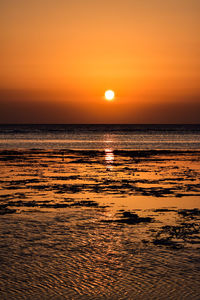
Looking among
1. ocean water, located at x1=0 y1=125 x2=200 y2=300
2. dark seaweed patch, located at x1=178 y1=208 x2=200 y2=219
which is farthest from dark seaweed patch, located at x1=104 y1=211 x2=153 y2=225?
dark seaweed patch, located at x1=178 y1=208 x2=200 y2=219

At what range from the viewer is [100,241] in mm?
11039

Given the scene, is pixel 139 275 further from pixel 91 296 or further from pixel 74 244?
pixel 74 244

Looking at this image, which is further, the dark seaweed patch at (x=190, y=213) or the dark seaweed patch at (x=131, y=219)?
the dark seaweed patch at (x=190, y=213)

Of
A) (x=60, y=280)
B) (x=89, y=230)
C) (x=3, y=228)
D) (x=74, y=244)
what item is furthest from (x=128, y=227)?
(x=60, y=280)

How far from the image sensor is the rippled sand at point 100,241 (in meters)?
8.09

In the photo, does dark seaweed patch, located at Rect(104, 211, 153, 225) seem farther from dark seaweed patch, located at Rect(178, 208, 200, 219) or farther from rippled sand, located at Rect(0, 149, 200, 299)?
dark seaweed patch, located at Rect(178, 208, 200, 219)

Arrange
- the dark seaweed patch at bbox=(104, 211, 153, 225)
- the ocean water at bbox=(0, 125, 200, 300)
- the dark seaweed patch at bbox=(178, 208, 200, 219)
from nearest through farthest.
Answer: the ocean water at bbox=(0, 125, 200, 300) → the dark seaweed patch at bbox=(104, 211, 153, 225) → the dark seaweed patch at bbox=(178, 208, 200, 219)

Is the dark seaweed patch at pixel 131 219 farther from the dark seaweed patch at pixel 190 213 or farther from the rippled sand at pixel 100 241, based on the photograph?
the dark seaweed patch at pixel 190 213

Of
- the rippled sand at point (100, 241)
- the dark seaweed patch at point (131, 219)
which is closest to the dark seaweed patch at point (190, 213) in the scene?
the rippled sand at point (100, 241)

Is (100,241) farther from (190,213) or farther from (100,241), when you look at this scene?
(190,213)

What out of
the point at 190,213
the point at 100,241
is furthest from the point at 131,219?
the point at 100,241

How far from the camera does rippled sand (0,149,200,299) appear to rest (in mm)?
8094

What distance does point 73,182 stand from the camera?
22.5 metres

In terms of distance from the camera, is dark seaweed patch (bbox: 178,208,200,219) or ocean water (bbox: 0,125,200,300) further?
dark seaweed patch (bbox: 178,208,200,219)
